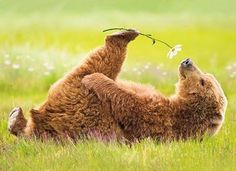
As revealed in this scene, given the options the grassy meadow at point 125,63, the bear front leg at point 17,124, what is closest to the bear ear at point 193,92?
the grassy meadow at point 125,63

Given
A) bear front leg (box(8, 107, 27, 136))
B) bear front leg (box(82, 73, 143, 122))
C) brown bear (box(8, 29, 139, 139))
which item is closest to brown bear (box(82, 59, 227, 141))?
bear front leg (box(82, 73, 143, 122))

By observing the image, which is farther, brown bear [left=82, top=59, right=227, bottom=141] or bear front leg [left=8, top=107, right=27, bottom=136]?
bear front leg [left=8, top=107, right=27, bottom=136]

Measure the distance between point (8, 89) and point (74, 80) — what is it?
525cm

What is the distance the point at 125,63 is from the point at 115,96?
8.04 m

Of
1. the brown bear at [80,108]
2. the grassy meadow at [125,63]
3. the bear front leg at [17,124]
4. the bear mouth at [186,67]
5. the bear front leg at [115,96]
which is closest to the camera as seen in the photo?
the grassy meadow at [125,63]

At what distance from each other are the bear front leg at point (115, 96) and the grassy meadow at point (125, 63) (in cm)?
31

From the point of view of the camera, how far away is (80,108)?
23.3 ft

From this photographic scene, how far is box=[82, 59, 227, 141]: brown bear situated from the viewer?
23.0 ft

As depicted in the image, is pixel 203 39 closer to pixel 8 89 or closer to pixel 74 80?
pixel 8 89

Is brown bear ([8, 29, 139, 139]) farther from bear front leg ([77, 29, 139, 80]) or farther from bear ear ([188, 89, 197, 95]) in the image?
bear ear ([188, 89, 197, 95])

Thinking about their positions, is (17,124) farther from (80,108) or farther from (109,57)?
(109,57)

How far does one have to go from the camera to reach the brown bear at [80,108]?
279 inches

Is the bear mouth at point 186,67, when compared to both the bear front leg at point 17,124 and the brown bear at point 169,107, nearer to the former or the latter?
the brown bear at point 169,107

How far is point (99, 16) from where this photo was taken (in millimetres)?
25781
